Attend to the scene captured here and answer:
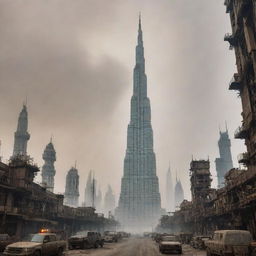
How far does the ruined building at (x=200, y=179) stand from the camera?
9878cm

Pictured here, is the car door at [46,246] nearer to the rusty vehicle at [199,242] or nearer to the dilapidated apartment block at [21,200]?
the rusty vehicle at [199,242]

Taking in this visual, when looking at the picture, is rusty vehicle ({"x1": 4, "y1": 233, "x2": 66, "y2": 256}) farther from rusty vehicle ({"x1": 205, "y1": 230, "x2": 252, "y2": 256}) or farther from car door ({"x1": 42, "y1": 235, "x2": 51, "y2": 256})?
rusty vehicle ({"x1": 205, "y1": 230, "x2": 252, "y2": 256})

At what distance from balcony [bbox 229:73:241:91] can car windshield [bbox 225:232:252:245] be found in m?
45.6

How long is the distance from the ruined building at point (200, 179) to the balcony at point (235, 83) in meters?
49.6

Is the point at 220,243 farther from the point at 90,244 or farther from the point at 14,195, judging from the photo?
the point at 14,195

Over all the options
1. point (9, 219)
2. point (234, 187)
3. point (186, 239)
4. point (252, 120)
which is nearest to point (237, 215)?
point (234, 187)

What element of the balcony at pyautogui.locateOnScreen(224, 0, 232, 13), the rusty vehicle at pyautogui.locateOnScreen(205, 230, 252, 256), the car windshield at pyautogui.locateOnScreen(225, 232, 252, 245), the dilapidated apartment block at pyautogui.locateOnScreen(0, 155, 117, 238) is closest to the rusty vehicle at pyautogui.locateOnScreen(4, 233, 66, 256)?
the rusty vehicle at pyautogui.locateOnScreen(205, 230, 252, 256)

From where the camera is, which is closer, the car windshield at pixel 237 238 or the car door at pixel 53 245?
the car windshield at pixel 237 238

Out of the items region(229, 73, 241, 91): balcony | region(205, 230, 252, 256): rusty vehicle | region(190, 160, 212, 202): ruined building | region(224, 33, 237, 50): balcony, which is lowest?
region(205, 230, 252, 256): rusty vehicle

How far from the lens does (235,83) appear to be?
58.4 meters

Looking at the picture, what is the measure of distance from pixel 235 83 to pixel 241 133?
10.8m

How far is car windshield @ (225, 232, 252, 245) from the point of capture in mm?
17656

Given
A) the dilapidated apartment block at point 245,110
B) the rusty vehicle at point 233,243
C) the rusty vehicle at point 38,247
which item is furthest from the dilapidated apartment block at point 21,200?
the rusty vehicle at point 233,243

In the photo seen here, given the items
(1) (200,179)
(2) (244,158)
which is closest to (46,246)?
(2) (244,158)
